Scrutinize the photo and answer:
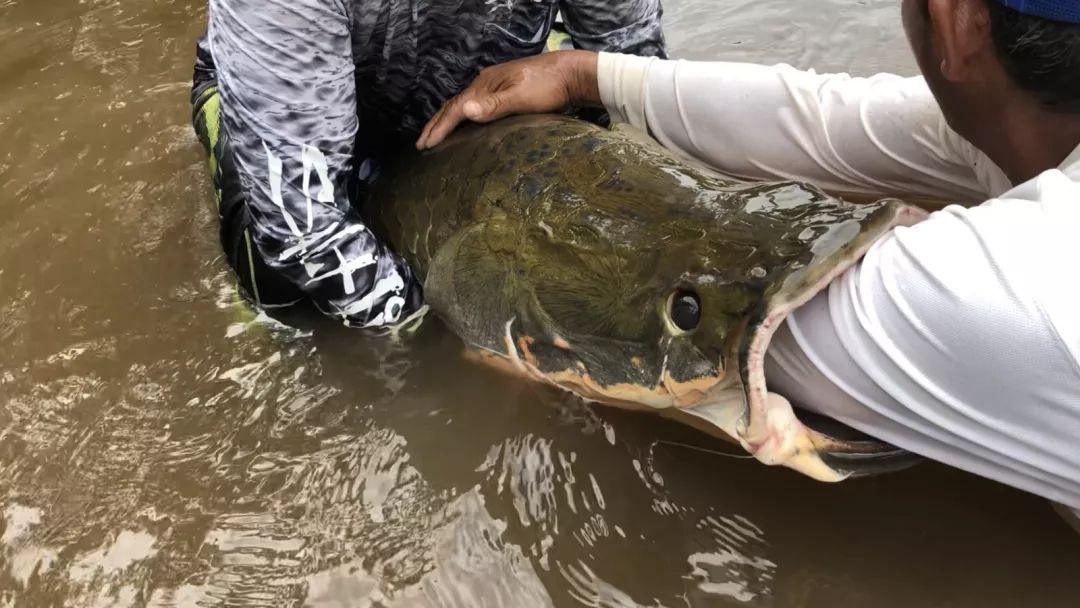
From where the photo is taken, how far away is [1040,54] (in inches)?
52.5

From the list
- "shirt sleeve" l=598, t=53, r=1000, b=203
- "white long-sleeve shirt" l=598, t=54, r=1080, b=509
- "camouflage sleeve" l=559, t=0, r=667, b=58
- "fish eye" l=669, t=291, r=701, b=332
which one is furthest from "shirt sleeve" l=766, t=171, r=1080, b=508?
"camouflage sleeve" l=559, t=0, r=667, b=58

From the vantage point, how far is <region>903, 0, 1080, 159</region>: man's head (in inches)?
51.1

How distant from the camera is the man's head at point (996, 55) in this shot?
1297mm

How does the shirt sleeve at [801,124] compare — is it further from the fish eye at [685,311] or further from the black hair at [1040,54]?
the fish eye at [685,311]

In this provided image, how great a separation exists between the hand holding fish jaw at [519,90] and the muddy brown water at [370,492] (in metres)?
0.56

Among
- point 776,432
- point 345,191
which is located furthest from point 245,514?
point 776,432

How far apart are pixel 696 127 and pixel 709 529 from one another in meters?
1.10

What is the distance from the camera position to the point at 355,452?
2074mm

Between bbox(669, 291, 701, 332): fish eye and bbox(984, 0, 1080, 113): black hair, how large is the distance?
618mm

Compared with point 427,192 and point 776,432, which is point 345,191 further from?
point 776,432

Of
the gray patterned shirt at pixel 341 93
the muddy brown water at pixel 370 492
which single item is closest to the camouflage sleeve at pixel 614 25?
the gray patterned shirt at pixel 341 93

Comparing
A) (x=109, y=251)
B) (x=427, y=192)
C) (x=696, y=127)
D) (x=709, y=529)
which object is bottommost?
(x=109, y=251)

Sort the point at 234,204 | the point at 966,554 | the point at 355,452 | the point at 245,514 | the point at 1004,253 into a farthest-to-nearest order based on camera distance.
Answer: the point at 234,204 → the point at 355,452 → the point at 245,514 → the point at 966,554 → the point at 1004,253

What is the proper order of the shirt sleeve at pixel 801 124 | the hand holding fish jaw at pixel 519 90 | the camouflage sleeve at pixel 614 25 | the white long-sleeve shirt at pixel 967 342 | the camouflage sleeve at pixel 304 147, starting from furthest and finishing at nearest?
the camouflage sleeve at pixel 614 25, the hand holding fish jaw at pixel 519 90, the shirt sleeve at pixel 801 124, the camouflage sleeve at pixel 304 147, the white long-sleeve shirt at pixel 967 342
